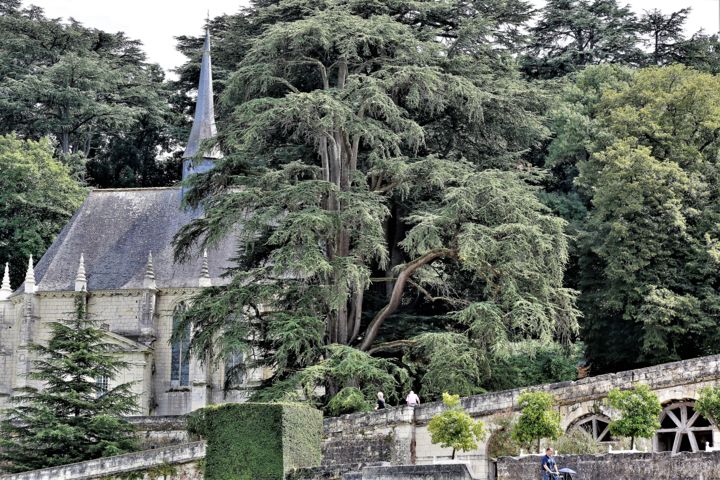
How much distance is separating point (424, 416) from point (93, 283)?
2186cm

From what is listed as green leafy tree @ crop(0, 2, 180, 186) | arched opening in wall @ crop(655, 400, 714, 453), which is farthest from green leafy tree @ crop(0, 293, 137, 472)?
green leafy tree @ crop(0, 2, 180, 186)

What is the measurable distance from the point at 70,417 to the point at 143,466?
168 inches

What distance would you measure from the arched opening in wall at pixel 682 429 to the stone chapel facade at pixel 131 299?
18806 mm

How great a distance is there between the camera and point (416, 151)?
35031 millimetres

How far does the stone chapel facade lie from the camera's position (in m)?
45.8

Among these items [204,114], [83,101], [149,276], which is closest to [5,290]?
[149,276]

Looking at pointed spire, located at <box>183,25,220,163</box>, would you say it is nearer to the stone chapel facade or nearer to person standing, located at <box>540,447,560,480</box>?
the stone chapel facade

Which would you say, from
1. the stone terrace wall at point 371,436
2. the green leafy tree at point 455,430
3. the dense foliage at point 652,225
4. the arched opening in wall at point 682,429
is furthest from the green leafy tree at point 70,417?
the dense foliage at point 652,225

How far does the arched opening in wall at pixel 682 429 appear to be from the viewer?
28188mm

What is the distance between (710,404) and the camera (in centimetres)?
2561

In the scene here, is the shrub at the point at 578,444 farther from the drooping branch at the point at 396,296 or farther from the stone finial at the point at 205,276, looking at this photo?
the stone finial at the point at 205,276

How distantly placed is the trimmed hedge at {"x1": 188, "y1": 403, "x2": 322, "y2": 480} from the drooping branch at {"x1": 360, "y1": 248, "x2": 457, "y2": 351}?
25.8ft

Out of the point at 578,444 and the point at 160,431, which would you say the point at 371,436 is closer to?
the point at 578,444

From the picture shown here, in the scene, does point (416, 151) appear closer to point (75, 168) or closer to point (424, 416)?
point (424, 416)
